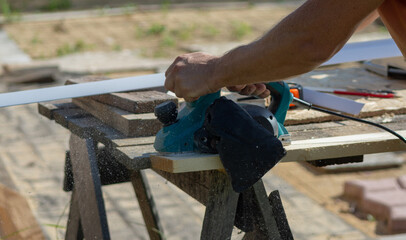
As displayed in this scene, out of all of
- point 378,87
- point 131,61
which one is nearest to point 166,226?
point 378,87

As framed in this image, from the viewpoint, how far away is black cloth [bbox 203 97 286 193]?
185 cm

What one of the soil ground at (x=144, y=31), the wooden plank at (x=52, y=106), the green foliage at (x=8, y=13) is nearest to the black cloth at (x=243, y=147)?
the wooden plank at (x=52, y=106)

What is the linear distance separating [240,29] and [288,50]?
9.26m

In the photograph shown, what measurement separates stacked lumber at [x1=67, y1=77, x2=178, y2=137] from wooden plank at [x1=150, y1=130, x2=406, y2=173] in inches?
13.3

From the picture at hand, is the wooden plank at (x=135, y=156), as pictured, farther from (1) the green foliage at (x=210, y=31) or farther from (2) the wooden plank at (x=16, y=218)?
(1) the green foliage at (x=210, y=31)

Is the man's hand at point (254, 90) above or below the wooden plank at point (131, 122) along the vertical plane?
above

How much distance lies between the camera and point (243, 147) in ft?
6.09

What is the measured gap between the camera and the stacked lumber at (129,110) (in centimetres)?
230

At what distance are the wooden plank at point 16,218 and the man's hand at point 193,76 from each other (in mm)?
1668

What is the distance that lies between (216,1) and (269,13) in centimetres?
197

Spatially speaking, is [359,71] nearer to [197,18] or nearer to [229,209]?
[229,209]

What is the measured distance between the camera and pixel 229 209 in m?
2.09

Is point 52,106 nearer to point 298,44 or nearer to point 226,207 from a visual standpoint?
point 226,207

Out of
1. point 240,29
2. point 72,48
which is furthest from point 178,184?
point 240,29
